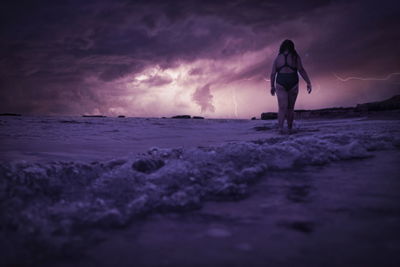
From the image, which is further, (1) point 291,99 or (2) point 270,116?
(2) point 270,116

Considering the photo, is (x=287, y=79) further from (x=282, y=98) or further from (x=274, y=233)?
(x=274, y=233)

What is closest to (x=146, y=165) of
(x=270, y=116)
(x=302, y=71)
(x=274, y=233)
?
(x=274, y=233)

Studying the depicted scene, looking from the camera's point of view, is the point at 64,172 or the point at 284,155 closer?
the point at 64,172

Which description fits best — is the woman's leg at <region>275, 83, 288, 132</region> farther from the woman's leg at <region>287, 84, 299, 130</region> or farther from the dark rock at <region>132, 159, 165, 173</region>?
the dark rock at <region>132, 159, 165, 173</region>

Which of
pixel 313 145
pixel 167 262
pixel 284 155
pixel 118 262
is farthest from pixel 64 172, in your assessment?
pixel 313 145

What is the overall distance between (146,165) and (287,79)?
5.48m

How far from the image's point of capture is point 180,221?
127 centimetres

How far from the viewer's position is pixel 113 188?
5.55 feet

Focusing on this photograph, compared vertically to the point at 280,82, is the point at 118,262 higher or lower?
lower

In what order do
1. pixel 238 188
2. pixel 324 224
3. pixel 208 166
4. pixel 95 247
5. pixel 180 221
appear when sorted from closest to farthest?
pixel 95 247
pixel 324 224
pixel 180 221
pixel 238 188
pixel 208 166

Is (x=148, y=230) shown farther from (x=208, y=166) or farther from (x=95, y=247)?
(x=208, y=166)

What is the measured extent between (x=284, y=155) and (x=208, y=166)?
899 millimetres

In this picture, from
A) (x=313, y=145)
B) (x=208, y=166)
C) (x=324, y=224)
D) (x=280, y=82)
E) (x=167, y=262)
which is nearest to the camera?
(x=167, y=262)

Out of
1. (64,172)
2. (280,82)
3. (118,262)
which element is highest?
(280,82)
